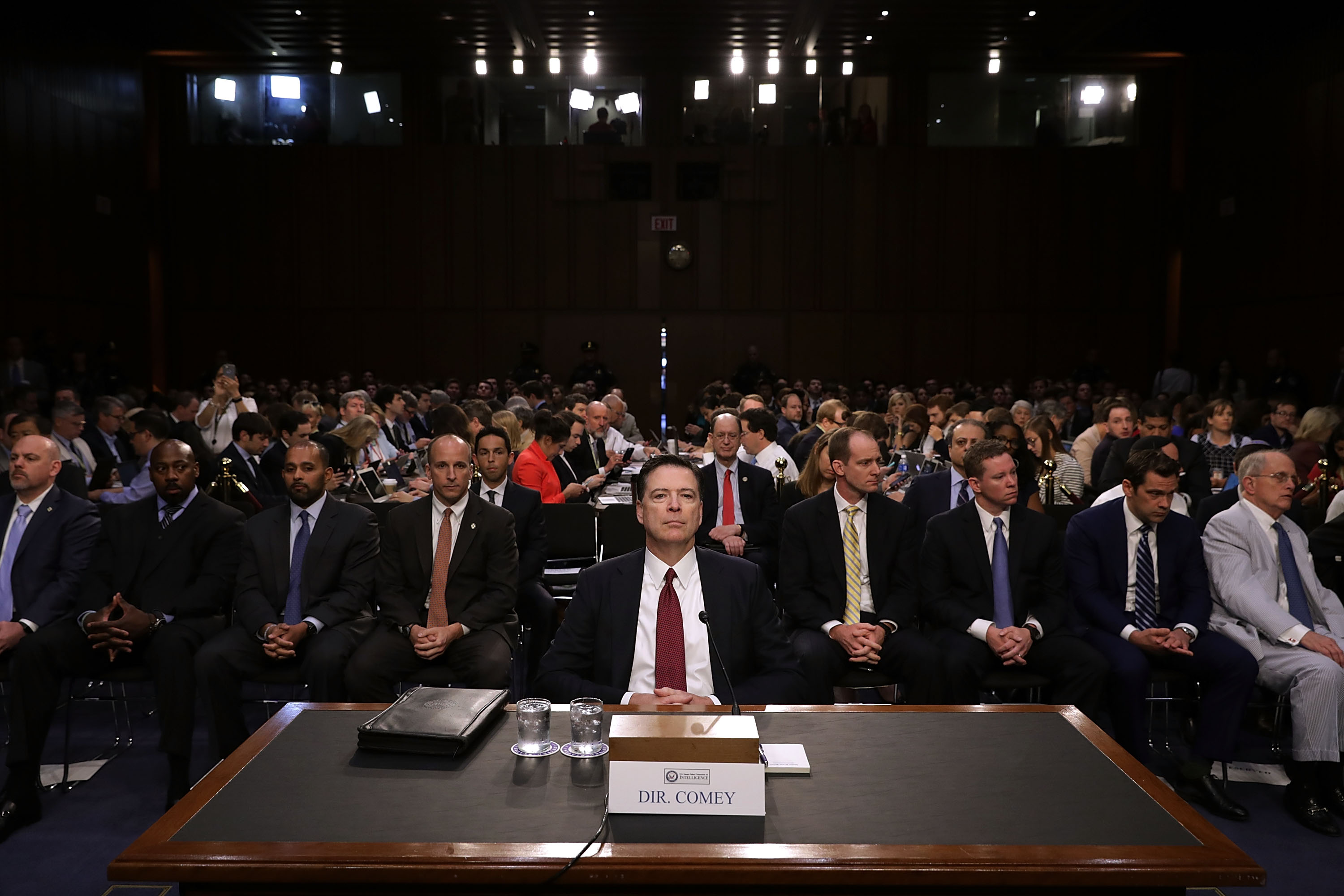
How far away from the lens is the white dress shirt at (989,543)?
388 cm

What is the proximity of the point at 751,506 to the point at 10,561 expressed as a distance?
339 cm

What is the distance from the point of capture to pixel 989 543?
4.03m

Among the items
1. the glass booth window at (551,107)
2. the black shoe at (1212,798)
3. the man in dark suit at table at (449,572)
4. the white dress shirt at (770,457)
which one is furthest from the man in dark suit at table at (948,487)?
the glass booth window at (551,107)

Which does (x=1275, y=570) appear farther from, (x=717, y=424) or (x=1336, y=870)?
(x=717, y=424)

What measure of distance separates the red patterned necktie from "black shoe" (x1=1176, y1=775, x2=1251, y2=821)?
2141mm

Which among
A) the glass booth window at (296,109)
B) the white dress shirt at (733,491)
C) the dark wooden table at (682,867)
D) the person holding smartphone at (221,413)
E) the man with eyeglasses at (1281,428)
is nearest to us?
the dark wooden table at (682,867)

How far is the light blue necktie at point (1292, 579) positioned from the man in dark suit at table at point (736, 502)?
228cm

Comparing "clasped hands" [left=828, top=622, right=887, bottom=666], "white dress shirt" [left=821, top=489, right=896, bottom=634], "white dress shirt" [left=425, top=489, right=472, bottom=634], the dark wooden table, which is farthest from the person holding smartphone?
the dark wooden table

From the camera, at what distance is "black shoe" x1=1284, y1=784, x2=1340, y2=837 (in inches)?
138

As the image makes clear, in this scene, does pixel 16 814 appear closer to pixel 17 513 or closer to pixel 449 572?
pixel 17 513

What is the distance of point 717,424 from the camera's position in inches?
213

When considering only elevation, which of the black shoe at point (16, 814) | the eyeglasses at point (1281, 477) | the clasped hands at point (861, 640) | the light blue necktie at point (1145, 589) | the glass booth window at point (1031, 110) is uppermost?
the glass booth window at point (1031, 110)

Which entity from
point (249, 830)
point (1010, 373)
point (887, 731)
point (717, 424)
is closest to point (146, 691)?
point (717, 424)

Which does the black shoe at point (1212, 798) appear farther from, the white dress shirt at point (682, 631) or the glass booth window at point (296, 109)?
the glass booth window at point (296, 109)
